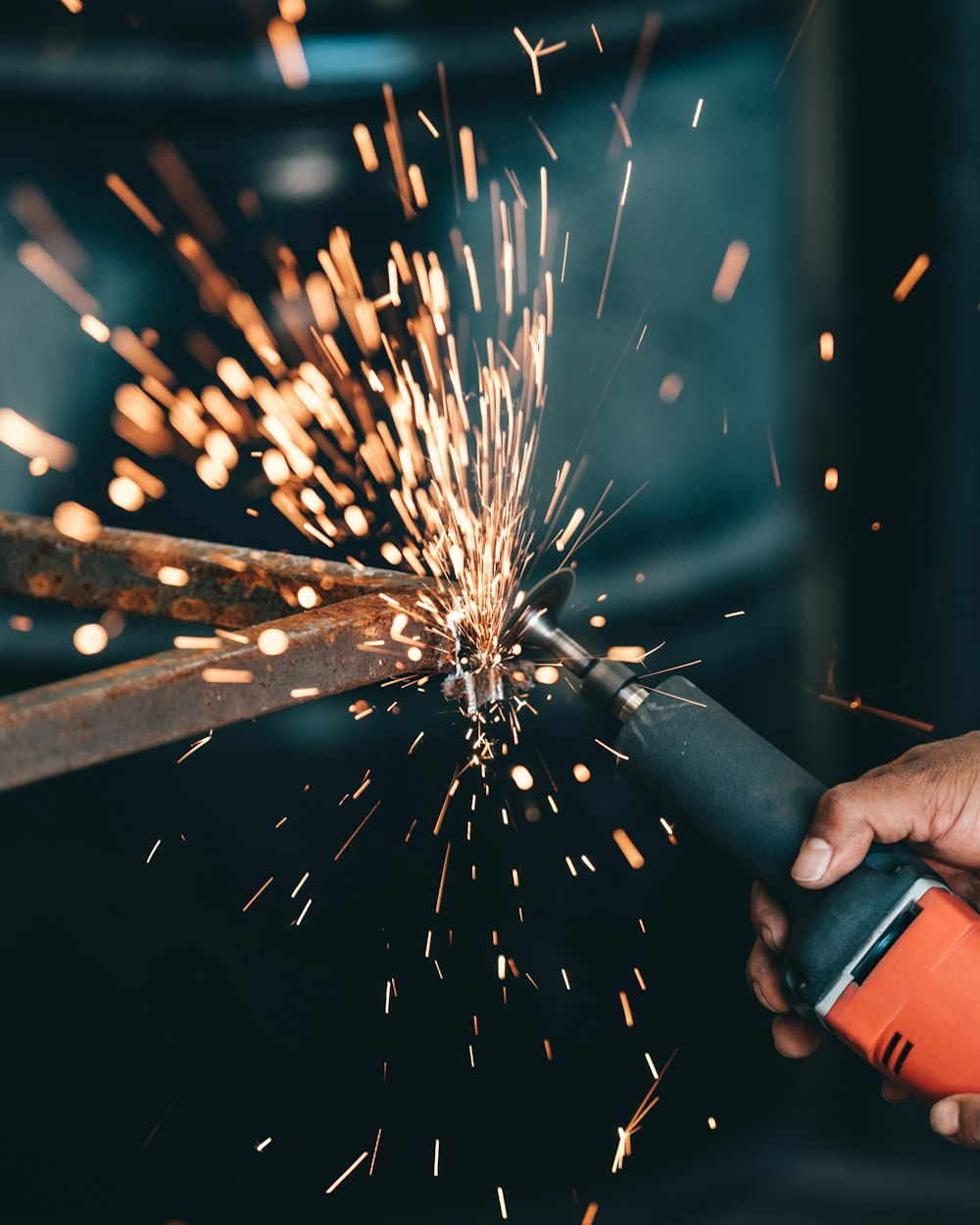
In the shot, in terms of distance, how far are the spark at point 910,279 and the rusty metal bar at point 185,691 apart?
931mm


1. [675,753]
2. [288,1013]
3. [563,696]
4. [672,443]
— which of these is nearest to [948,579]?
[672,443]

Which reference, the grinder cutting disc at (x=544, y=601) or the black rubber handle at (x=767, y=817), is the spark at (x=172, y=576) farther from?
the black rubber handle at (x=767, y=817)

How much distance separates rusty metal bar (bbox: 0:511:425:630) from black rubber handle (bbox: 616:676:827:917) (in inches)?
8.8

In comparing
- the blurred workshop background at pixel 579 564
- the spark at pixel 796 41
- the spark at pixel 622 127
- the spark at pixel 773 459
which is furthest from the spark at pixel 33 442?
the spark at pixel 796 41

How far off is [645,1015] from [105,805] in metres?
0.79

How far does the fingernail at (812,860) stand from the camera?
0.84 meters

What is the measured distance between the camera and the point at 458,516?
49.0 inches

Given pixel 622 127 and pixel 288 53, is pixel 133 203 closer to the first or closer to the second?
pixel 288 53

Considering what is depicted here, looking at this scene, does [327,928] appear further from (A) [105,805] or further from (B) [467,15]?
(B) [467,15]

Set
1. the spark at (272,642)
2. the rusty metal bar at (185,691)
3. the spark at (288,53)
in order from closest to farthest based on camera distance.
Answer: the rusty metal bar at (185,691) < the spark at (272,642) < the spark at (288,53)

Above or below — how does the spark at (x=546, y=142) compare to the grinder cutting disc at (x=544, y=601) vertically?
above

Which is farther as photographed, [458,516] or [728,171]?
[728,171]

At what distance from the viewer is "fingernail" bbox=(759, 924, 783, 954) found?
97cm

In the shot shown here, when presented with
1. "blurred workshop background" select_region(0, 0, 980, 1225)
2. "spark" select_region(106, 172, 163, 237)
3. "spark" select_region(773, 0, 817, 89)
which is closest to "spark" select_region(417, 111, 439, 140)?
"blurred workshop background" select_region(0, 0, 980, 1225)
